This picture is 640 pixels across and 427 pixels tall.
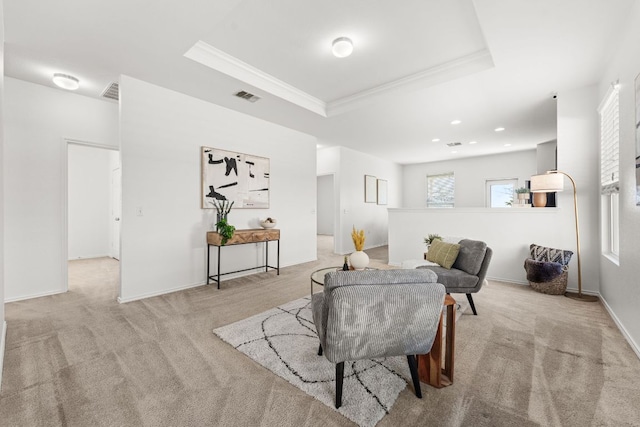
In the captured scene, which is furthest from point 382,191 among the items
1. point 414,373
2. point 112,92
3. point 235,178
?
point 414,373

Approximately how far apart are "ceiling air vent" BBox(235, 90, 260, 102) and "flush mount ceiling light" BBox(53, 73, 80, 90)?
1777 mm

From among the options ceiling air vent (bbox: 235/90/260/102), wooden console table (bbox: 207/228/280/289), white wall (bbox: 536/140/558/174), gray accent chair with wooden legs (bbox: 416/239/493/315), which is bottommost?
gray accent chair with wooden legs (bbox: 416/239/493/315)

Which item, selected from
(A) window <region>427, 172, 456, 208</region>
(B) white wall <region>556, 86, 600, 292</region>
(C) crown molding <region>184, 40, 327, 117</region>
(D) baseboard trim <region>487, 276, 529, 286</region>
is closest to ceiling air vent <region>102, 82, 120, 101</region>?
(C) crown molding <region>184, 40, 327, 117</region>

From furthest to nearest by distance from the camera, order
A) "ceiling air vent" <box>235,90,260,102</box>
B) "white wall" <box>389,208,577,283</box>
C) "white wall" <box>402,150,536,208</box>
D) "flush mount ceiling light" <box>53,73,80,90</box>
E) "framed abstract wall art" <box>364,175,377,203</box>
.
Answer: "framed abstract wall art" <box>364,175,377,203</box>
"white wall" <box>402,150,536,208</box>
"white wall" <box>389,208,577,283</box>
"ceiling air vent" <box>235,90,260,102</box>
"flush mount ceiling light" <box>53,73,80,90</box>

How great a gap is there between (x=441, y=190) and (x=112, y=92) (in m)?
8.00

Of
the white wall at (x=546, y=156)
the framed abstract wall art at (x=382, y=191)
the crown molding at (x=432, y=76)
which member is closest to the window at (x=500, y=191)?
the white wall at (x=546, y=156)

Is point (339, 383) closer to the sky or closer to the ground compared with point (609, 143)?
closer to the ground

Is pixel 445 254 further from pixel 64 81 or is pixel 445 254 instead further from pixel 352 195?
pixel 64 81

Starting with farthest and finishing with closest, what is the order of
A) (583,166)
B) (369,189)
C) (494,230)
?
(369,189)
(494,230)
(583,166)

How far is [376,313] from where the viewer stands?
1.38 m

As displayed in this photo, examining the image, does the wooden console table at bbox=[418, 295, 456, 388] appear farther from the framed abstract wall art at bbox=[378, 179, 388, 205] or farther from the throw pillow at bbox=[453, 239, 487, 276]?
the framed abstract wall art at bbox=[378, 179, 388, 205]

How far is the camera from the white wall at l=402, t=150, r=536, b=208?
710cm

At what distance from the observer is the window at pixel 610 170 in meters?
2.65

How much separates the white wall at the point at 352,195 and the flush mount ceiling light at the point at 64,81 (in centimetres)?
461
